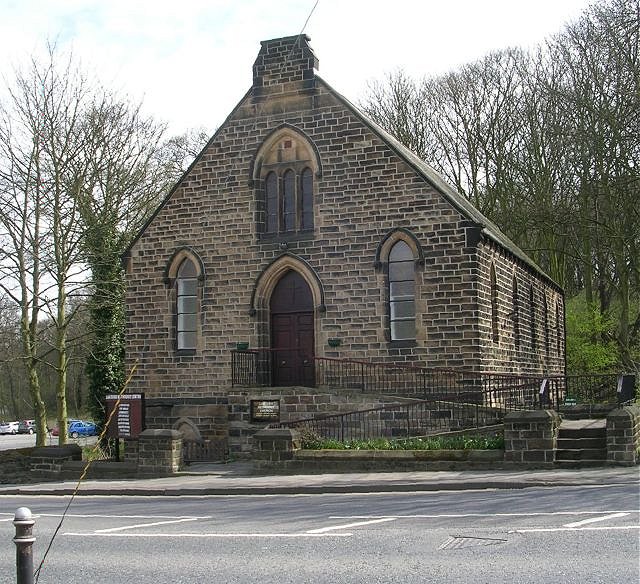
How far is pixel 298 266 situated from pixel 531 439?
31.5 feet

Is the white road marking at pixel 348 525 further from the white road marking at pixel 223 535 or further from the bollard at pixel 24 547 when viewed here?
the bollard at pixel 24 547

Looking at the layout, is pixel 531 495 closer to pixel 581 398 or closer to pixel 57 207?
pixel 57 207

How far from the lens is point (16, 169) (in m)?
29.0

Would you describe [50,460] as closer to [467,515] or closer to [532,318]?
[467,515]

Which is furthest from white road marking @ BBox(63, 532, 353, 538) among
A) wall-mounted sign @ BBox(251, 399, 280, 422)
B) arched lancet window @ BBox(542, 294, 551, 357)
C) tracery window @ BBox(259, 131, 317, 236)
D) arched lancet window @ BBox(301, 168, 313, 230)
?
arched lancet window @ BBox(542, 294, 551, 357)

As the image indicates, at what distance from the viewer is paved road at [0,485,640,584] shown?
8180 millimetres

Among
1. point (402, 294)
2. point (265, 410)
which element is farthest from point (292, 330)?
point (402, 294)

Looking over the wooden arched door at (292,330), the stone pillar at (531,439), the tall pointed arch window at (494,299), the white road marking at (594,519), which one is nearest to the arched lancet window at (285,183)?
the wooden arched door at (292,330)

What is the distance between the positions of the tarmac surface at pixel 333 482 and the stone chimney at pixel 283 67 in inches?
436

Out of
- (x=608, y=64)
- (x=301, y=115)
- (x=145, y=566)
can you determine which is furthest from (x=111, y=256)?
(x=145, y=566)

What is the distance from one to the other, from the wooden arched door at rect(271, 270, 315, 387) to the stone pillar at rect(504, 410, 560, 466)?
849 centimetres

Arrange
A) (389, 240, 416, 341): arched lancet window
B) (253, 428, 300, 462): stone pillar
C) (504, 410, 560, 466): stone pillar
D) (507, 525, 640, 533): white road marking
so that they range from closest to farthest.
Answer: (507, 525, 640, 533): white road marking < (504, 410, 560, 466): stone pillar < (253, 428, 300, 462): stone pillar < (389, 240, 416, 341): arched lancet window

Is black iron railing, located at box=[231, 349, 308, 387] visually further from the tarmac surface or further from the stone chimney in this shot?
the stone chimney

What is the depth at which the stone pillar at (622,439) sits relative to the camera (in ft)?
54.4
